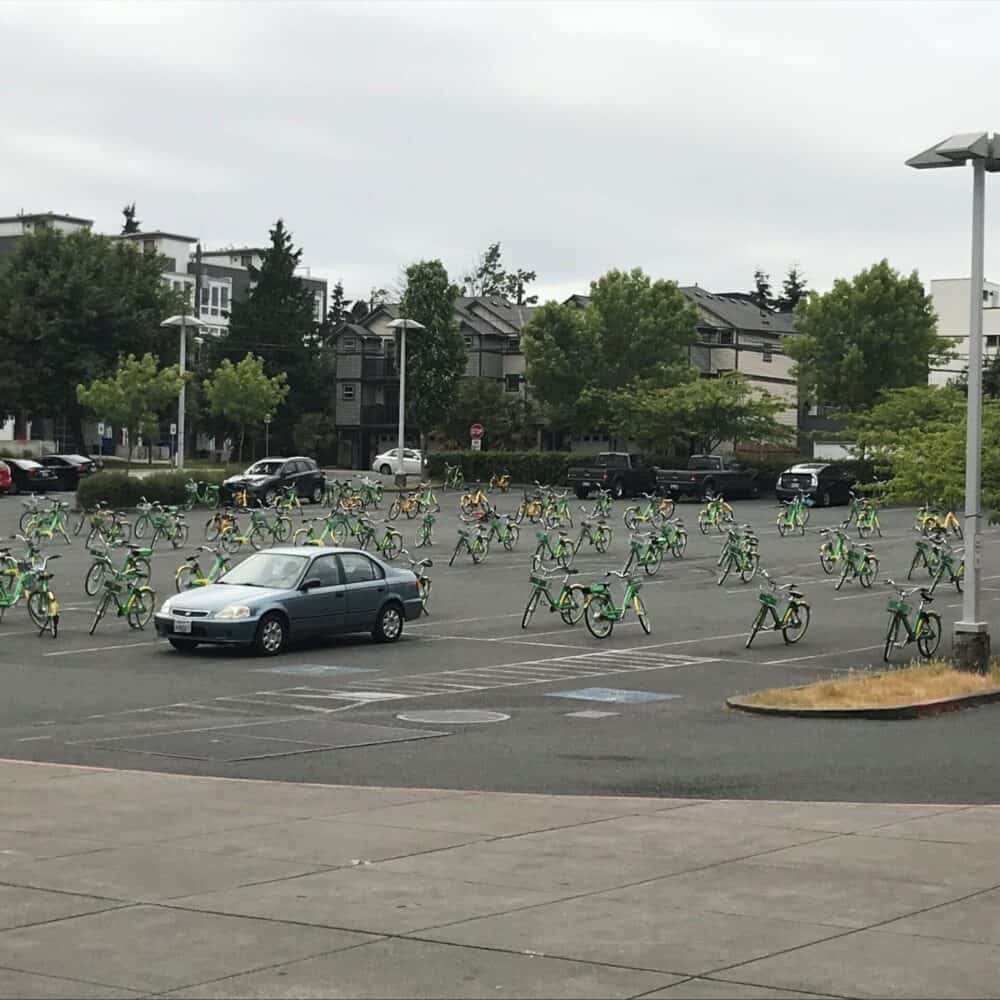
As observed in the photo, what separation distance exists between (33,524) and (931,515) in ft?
73.4

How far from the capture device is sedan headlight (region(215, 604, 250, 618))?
24484 millimetres

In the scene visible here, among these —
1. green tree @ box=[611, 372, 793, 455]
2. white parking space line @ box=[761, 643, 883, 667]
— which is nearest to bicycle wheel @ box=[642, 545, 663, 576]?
white parking space line @ box=[761, 643, 883, 667]

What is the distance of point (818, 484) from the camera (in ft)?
202

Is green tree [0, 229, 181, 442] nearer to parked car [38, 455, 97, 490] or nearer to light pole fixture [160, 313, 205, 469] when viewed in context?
light pole fixture [160, 313, 205, 469]

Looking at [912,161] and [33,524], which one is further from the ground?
[912,161]

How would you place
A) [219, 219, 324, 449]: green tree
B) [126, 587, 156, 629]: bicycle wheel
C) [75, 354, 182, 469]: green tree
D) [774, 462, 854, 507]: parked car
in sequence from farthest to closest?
[219, 219, 324, 449]: green tree → [75, 354, 182, 469]: green tree → [774, 462, 854, 507]: parked car → [126, 587, 156, 629]: bicycle wheel

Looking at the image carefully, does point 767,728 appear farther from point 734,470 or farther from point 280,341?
point 280,341

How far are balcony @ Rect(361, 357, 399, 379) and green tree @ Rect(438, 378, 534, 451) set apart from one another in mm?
9631

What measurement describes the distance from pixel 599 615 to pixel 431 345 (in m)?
57.1

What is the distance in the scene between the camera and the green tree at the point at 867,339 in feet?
264

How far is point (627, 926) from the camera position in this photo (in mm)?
9031

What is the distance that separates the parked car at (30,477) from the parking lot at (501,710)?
103ft

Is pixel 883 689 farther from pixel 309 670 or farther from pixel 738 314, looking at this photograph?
pixel 738 314

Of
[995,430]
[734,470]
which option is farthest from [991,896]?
[734,470]
